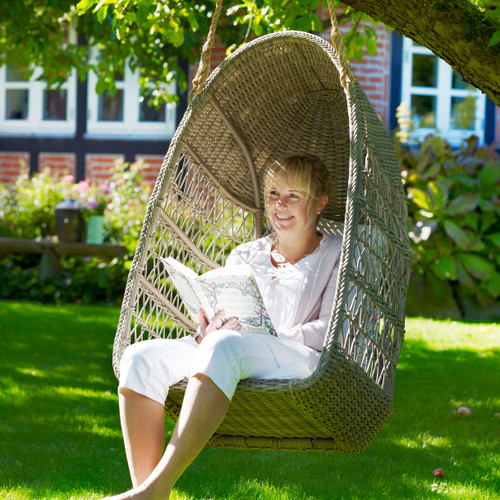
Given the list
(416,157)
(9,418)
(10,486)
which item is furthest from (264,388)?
(416,157)

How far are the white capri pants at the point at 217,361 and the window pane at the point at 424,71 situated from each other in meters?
5.90

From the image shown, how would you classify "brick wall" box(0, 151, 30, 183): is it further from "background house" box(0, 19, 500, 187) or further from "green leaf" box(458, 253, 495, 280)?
→ "green leaf" box(458, 253, 495, 280)

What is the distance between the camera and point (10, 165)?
870cm

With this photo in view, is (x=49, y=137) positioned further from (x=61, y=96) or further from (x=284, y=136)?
(x=284, y=136)

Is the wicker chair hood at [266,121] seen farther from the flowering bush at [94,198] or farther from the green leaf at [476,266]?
the flowering bush at [94,198]

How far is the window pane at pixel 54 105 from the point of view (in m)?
8.72

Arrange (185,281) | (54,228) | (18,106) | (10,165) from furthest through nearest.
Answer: (18,106) → (10,165) → (54,228) → (185,281)

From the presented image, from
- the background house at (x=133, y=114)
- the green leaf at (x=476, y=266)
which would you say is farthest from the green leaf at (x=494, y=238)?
the background house at (x=133, y=114)

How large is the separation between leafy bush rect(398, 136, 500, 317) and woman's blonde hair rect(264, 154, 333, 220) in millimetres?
3609

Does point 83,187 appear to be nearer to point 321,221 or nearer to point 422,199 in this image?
point 422,199

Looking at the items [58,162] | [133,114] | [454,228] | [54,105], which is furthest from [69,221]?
[454,228]

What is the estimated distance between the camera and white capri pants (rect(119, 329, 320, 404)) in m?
2.08

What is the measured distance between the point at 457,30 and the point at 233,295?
3.29 feet

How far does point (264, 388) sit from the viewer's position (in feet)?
6.89
